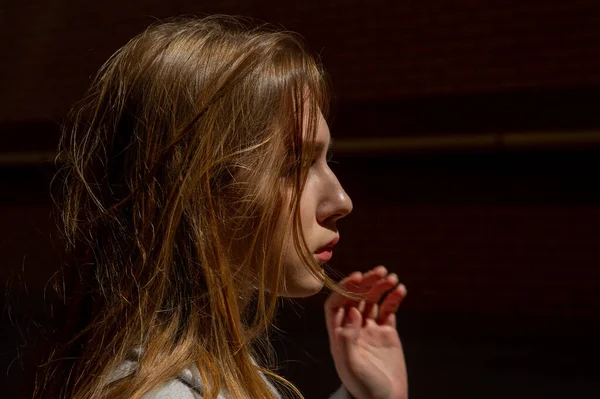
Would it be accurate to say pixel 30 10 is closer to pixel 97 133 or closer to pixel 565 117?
pixel 565 117

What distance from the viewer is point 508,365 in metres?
4.35

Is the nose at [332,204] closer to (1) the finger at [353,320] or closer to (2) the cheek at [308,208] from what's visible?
(2) the cheek at [308,208]

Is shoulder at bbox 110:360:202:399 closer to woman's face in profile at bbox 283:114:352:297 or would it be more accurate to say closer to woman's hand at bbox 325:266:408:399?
woman's face in profile at bbox 283:114:352:297

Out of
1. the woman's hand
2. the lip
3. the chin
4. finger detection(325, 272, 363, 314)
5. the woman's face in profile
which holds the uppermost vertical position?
the woman's face in profile

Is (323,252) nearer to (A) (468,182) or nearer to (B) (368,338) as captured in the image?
(B) (368,338)

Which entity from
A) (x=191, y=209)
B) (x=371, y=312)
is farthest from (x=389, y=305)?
(x=191, y=209)

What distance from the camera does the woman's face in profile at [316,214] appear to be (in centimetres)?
156

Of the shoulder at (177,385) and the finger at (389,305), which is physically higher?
the shoulder at (177,385)

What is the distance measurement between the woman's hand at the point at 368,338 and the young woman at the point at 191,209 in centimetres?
37

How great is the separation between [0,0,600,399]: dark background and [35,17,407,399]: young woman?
97.2 inches

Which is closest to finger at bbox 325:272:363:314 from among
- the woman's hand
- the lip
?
the woman's hand

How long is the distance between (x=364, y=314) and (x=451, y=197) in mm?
2629

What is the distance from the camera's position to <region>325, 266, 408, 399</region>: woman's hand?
1962mm

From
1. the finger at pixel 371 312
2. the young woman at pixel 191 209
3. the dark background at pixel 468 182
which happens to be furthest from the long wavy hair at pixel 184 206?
the dark background at pixel 468 182
